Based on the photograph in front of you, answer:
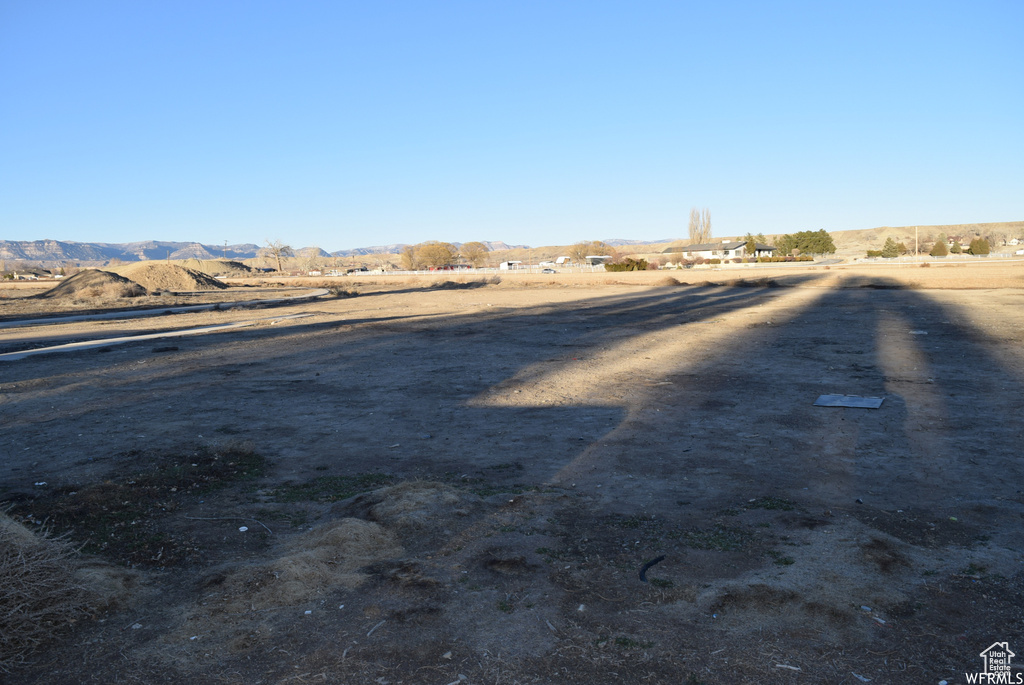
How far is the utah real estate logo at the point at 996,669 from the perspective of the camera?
3.20 meters

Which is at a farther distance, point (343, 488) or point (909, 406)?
point (909, 406)

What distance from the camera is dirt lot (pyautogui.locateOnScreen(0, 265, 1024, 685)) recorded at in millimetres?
3543

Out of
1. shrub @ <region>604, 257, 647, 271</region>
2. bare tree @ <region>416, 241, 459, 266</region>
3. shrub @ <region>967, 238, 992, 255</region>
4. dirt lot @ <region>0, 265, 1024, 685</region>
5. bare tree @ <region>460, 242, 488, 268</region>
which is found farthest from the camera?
bare tree @ <region>460, 242, 488, 268</region>

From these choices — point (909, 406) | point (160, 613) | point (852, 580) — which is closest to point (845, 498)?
point (852, 580)

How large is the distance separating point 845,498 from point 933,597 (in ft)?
6.42

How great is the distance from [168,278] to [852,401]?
66.6m

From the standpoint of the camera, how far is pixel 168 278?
209ft

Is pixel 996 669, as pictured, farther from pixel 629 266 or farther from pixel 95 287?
pixel 629 266

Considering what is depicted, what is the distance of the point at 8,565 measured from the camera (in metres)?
3.67

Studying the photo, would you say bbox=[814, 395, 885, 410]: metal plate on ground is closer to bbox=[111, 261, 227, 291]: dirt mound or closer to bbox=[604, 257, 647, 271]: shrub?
bbox=[111, 261, 227, 291]: dirt mound

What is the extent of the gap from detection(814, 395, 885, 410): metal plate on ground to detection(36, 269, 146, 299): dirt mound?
156 ft

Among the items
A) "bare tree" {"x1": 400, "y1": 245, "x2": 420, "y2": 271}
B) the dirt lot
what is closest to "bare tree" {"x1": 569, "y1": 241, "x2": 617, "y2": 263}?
"bare tree" {"x1": 400, "y1": 245, "x2": 420, "y2": 271}

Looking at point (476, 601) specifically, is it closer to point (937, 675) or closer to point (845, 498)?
point (937, 675)

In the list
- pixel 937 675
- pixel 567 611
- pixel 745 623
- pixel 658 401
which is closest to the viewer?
pixel 937 675
